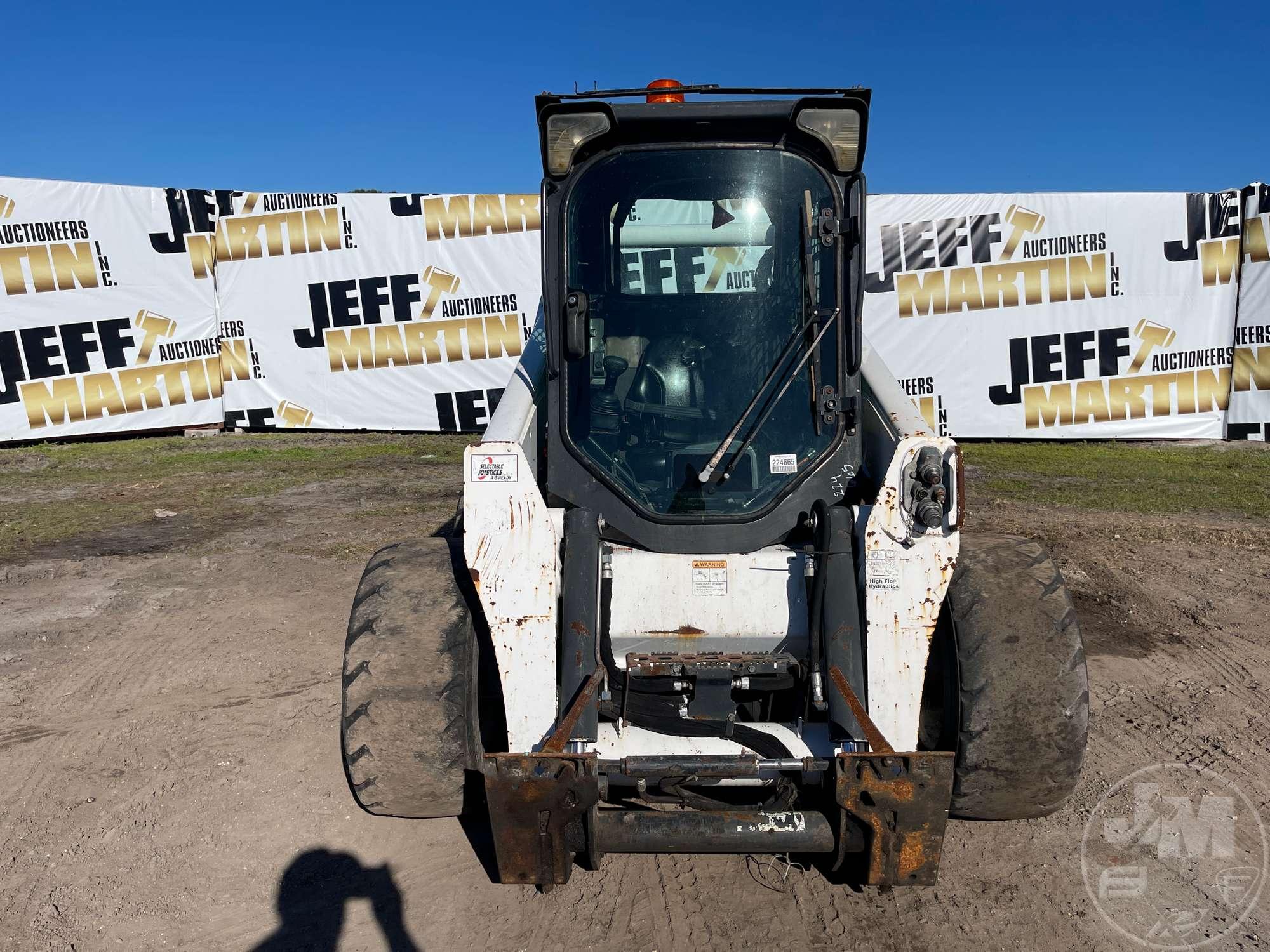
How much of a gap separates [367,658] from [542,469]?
1.20 meters

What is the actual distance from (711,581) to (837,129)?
176cm

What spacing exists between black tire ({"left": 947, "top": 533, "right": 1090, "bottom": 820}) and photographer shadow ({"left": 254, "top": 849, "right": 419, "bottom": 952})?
79.0 inches

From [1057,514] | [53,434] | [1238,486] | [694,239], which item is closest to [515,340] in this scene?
[53,434]

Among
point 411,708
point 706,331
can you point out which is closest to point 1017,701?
point 706,331

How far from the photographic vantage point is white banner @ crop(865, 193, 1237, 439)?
1312 centimetres

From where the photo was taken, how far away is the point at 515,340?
568 inches

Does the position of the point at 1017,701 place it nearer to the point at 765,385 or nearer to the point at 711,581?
the point at 711,581

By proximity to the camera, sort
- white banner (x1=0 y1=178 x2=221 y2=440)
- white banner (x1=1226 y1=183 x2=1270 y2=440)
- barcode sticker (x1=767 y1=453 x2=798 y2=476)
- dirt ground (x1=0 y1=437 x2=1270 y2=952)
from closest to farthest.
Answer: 1. dirt ground (x1=0 y1=437 x2=1270 y2=952)
2. barcode sticker (x1=767 y1=453 x2=798 y2=476)
3. white banner (x1=1226 y1=183 x2=1270 y2=440)
4. white banner (x1=0 y1=178 x2=221 y2=440)

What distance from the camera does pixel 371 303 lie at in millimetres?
14375

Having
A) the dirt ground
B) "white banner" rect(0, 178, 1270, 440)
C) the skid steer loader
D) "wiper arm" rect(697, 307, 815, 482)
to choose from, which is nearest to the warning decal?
the skid steer loader

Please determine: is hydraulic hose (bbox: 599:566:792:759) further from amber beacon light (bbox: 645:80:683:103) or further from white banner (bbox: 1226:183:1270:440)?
white banner (bbox: 1226:183:1270:440)

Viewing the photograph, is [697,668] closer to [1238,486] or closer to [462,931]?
[462,931]

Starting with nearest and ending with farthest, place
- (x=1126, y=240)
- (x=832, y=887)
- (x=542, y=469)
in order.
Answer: (x=832, y=887)
(x=542, y=469)
(x=1126, y=240)

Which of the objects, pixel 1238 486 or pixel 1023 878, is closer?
pixel 1023 878
